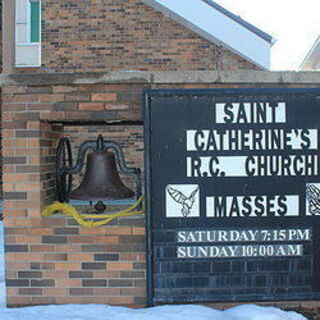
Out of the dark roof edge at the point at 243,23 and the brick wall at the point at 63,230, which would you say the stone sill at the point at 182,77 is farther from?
the dark roof edge at the point at 243,23

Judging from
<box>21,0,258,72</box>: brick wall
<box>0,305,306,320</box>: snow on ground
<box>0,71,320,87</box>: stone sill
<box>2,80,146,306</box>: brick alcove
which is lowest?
<box>0,305,306,320</box>: snow on ground

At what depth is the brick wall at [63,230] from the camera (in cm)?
350

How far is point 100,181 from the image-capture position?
3754 millimetres

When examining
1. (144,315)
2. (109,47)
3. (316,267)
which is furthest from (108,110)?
(109,47)

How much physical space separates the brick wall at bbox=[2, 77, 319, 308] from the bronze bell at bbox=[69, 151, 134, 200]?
0.95 ft

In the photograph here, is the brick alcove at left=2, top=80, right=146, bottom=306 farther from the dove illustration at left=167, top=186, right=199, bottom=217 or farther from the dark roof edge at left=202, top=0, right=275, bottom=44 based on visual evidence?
the dark roof edge at left=202, top=0, right=275, bottom=44

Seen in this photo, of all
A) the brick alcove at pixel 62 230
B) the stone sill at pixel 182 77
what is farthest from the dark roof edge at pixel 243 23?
the brick alcove at pixel 62 230

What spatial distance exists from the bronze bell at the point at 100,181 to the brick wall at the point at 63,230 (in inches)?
11.4

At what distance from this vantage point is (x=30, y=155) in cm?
350

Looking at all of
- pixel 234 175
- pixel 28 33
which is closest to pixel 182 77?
pixel 234 175

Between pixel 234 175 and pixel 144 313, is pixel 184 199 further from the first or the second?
pixel 144 313

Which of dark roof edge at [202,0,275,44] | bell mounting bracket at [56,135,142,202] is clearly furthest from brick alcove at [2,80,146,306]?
dark roof edge at [202,0,275,44]

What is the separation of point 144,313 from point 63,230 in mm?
949

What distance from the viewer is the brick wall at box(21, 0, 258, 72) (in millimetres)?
11141
